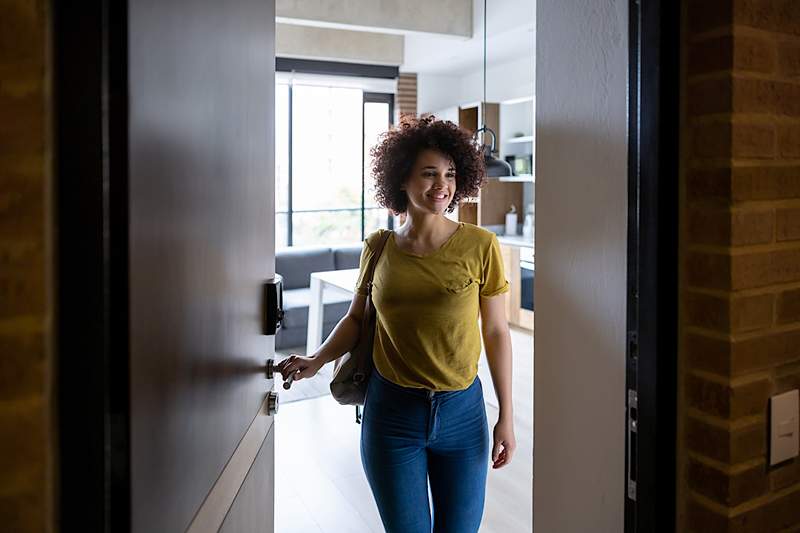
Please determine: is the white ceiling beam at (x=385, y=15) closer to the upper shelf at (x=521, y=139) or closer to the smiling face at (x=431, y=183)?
the upper shelf at (x=521, y=139)

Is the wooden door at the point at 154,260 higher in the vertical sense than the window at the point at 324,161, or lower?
lower

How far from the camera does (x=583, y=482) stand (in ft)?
4.51

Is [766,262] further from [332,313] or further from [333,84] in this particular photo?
[333,84]

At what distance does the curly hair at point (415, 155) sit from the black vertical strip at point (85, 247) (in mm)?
1419

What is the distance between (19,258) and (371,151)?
5.42ft

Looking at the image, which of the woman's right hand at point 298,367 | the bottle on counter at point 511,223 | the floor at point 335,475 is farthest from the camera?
the bottle on counter at point 511,223

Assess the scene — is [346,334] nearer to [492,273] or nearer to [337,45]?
[492,273]

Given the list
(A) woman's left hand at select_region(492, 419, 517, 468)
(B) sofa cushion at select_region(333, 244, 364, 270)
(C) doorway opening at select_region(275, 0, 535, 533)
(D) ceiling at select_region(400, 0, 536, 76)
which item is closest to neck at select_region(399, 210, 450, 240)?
(A) woman's left hand at select_region(492, 419, 517, 468)

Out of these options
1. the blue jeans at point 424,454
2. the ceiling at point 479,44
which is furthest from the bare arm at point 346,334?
the ceiling at point 479,44

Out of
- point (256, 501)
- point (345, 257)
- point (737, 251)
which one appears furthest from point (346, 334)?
point (345, 257)

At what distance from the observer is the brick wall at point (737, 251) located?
0.93 m

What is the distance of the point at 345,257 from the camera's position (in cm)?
636

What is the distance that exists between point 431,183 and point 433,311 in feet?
1.29

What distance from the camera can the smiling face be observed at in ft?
6.13
